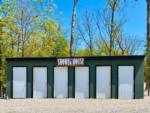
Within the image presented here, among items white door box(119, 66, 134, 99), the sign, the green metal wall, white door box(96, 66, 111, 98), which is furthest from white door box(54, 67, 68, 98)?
white door box(119, 66, 134, 99)

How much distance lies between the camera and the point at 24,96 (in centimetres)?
3425

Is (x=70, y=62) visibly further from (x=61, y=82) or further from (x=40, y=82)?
(x=40, y=82)

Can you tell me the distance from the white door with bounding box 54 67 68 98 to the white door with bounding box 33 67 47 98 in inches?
32.8

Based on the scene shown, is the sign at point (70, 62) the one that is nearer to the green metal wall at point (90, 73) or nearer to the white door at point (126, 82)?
the green metal wall at point (90, 73)

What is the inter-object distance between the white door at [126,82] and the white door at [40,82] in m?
5.58

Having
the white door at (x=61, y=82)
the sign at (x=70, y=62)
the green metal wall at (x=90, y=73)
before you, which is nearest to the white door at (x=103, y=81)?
the green metal wall at (x=90, y=73)

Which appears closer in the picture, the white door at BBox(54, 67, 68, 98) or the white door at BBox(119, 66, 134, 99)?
the white door at BBox(119, 66, 134, 99)

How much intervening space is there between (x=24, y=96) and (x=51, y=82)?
7.54 feet

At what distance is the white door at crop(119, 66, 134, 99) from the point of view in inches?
1260

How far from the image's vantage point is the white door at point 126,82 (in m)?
32.0

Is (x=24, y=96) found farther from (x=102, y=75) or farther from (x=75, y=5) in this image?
(x=75, y=5)

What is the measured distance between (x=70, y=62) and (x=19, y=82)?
4.12m

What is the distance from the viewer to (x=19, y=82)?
3434 centimetres

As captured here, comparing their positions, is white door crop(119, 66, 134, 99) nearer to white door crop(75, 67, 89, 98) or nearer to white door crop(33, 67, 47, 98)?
white door crop(75, 67, 89, 98)
